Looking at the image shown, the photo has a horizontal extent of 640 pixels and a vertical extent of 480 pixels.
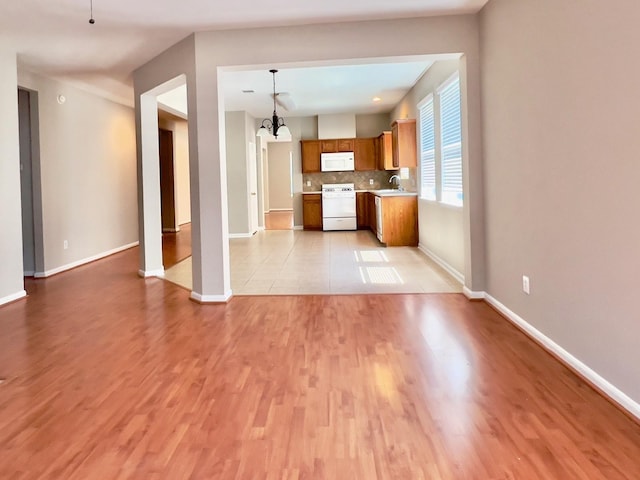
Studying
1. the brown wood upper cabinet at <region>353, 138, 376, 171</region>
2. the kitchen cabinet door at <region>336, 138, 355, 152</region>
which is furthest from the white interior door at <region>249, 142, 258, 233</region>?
the brown wood upper cabinet at <region>353, 138, 376, 171</region>

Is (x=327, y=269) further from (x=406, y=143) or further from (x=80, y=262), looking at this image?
(x=80, y=262)

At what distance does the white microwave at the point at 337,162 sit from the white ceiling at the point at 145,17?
6254mm

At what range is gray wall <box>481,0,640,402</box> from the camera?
2.23m

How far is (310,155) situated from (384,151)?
1.93 metres

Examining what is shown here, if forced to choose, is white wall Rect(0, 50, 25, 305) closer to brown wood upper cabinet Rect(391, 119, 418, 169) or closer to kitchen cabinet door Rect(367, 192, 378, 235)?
brown wood upper cabinet Rect(391, 119, 418, 169)

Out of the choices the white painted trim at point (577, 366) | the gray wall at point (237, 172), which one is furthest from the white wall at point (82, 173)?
the white painted trim at point (577, 366)

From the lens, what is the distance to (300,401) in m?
2.48

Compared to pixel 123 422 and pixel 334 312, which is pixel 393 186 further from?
pixel 123 422

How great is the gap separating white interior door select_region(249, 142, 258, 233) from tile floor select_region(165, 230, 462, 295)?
1537 mm

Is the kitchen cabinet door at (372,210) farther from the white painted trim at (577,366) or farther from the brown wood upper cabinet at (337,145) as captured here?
the white painted trim at (577,366)

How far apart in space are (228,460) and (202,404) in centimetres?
57

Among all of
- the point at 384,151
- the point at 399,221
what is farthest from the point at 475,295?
the point at 384,151

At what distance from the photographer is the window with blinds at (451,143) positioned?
5395 mm

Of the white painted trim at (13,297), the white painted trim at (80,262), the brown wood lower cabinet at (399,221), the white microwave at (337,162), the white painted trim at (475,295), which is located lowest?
the white painted trim at (475,295)
